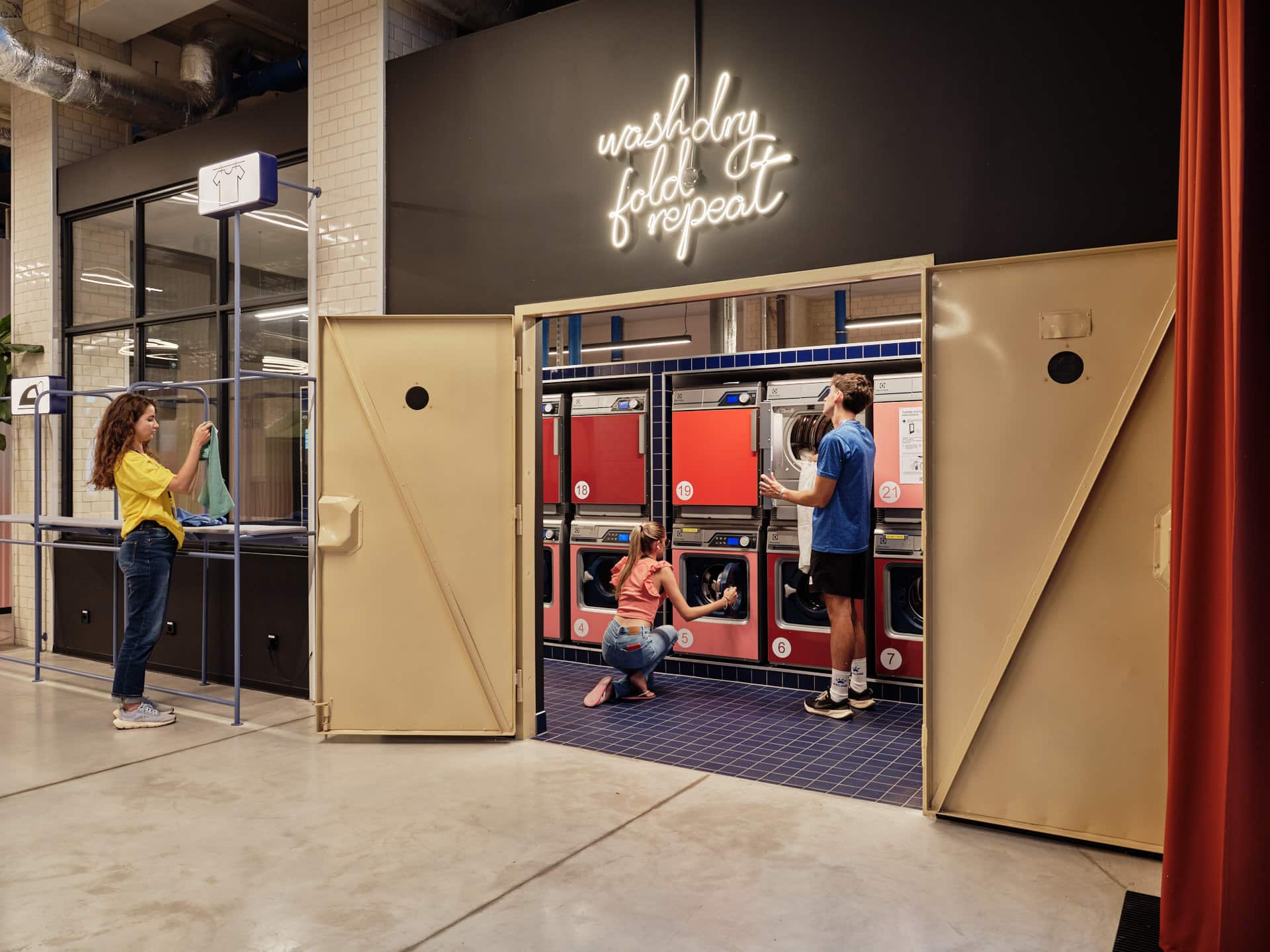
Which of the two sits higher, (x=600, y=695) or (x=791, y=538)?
(x=791, y=538)

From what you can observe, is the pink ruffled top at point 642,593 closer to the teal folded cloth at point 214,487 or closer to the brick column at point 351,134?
the brick column at point 351,134

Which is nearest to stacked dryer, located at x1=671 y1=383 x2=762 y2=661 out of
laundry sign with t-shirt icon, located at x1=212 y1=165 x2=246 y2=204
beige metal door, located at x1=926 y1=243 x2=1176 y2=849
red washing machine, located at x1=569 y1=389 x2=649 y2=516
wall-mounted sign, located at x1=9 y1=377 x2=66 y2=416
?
red washing machine, located at x1=569 y1=389 x2=649 y2=516

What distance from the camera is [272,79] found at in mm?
7055

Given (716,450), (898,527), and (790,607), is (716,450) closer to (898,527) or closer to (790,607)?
(790,607)

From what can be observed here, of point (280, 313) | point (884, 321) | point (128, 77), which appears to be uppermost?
point (128, 77)

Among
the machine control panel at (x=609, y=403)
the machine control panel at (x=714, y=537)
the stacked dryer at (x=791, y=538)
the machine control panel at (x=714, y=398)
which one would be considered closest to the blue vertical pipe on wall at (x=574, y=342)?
the machine control panel at (x=609, y=403)

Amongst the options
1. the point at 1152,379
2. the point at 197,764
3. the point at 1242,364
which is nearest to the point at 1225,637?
the point at 1242,364

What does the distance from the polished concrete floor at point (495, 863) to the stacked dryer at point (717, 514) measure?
6.11 feet

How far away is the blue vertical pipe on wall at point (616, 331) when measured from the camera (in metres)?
15.8

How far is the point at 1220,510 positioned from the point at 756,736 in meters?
2.93

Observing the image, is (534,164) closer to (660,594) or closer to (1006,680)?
(660,594)

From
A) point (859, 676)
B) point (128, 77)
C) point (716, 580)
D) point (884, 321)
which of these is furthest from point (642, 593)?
point (884, 321)

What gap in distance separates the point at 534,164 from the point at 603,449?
237 centimetres

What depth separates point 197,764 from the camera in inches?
180
